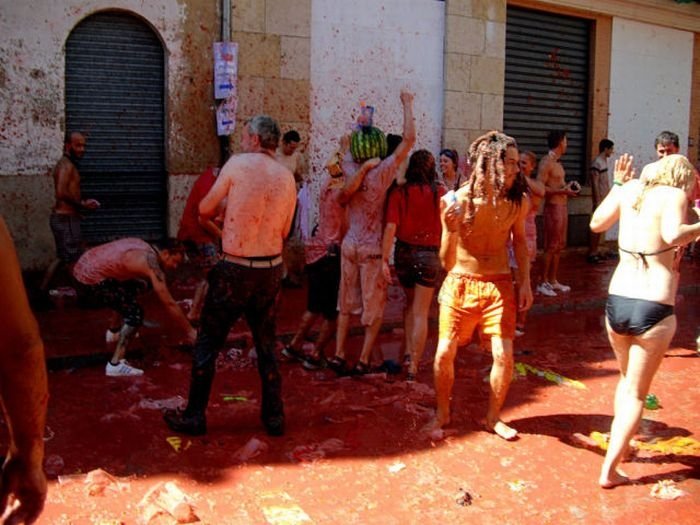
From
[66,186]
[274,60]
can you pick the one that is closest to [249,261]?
[66,186]

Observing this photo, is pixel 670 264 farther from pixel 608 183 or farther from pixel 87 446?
pixel 608 183

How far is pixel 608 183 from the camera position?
14.7m

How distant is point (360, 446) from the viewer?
5.55m

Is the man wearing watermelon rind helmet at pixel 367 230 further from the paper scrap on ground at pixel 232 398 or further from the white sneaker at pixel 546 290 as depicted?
the white sneaker at pixel 546 290

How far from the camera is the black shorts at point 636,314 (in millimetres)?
4816

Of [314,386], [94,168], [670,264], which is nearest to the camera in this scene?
[670,264]

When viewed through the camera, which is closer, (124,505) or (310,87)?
(124,505)

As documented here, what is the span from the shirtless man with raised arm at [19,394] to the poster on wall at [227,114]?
28.4 feet

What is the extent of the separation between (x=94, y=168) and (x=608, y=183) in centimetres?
875

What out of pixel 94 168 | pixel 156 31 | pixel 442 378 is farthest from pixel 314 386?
pixel 156 31

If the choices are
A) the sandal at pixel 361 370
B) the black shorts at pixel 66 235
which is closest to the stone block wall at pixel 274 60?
the black shorts at pixel 66 235

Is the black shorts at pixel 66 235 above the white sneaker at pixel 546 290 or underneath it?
above

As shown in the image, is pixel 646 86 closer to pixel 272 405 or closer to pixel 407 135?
pixel 407 135

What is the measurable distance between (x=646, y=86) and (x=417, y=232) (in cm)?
1099
